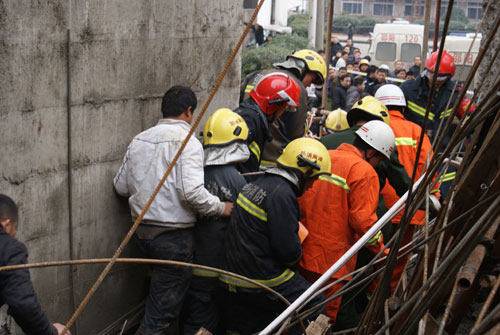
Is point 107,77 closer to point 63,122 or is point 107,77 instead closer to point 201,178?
point 63,122

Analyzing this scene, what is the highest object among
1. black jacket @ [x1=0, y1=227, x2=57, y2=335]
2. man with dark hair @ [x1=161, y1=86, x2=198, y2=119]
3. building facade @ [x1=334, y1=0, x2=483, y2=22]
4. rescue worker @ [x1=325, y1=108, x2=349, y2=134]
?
building facade @ [x1=334, y1=0, x2=483, y2=22]

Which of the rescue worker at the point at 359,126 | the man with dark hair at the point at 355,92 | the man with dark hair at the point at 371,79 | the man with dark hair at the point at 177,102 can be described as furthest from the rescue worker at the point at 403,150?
the man with dark hair at the point at 371,79

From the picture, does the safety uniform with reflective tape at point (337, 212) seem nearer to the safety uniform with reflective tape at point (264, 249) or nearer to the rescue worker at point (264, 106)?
the safety uniform with reflective tape at point (264, 249)

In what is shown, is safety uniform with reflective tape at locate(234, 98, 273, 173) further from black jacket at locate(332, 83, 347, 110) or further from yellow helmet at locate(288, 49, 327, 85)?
black jacket at locate(332, 83, 347, 110)

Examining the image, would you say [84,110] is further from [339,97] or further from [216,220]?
[339,97]

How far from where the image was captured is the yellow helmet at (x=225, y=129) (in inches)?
200

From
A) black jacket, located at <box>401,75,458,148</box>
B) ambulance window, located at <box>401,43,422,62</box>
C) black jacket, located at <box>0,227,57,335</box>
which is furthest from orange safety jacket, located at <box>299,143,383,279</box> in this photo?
ambulance window, located at <box>401,43,422,62</box>

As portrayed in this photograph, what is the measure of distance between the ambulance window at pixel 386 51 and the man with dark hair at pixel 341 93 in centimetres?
846

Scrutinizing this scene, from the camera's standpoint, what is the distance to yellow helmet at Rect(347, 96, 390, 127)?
20.2 feet

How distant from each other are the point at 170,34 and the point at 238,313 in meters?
2.33

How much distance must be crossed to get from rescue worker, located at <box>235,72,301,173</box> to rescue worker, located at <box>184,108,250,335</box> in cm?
42

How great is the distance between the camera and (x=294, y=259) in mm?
4656

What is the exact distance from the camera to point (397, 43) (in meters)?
22.2

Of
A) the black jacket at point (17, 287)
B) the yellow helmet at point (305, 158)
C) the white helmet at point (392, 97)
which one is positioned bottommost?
the black jacket at point (17, 287)
